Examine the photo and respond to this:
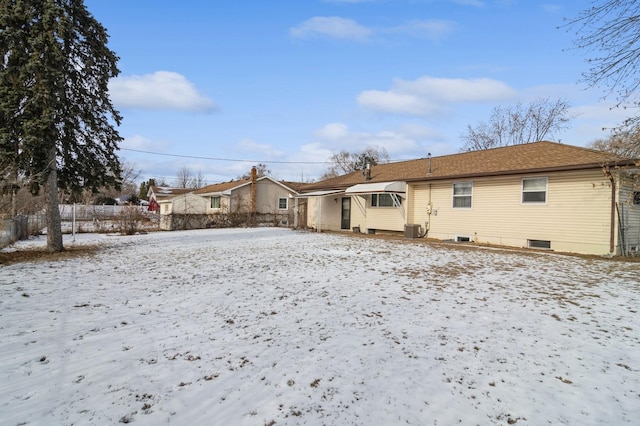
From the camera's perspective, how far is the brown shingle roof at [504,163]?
11.9m

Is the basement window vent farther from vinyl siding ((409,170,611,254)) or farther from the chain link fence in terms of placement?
the chain link fence

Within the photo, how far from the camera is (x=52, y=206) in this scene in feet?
39.7

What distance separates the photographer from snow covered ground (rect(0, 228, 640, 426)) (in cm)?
313

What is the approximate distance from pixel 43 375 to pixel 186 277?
4.43 metres

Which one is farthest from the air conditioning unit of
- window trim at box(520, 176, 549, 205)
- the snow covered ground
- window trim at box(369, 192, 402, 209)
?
the snow covered ground

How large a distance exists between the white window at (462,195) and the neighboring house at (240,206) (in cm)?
1100

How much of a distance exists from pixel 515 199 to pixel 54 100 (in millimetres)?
16433

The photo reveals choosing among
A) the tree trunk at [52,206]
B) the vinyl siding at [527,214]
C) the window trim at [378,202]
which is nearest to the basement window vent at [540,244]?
the vinyl siding at [527,214]

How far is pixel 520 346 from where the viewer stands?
437 centimetres

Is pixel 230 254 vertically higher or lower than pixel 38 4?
lower

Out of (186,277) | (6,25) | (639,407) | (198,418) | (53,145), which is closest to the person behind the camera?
(198,418)

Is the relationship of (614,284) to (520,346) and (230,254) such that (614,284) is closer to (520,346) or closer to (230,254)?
(520,346)

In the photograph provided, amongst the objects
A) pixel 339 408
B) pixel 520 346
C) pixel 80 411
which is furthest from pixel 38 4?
pixel 520 346

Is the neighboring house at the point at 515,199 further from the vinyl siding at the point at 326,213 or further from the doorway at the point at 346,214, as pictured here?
the vinyl siding at the point at 326,213
